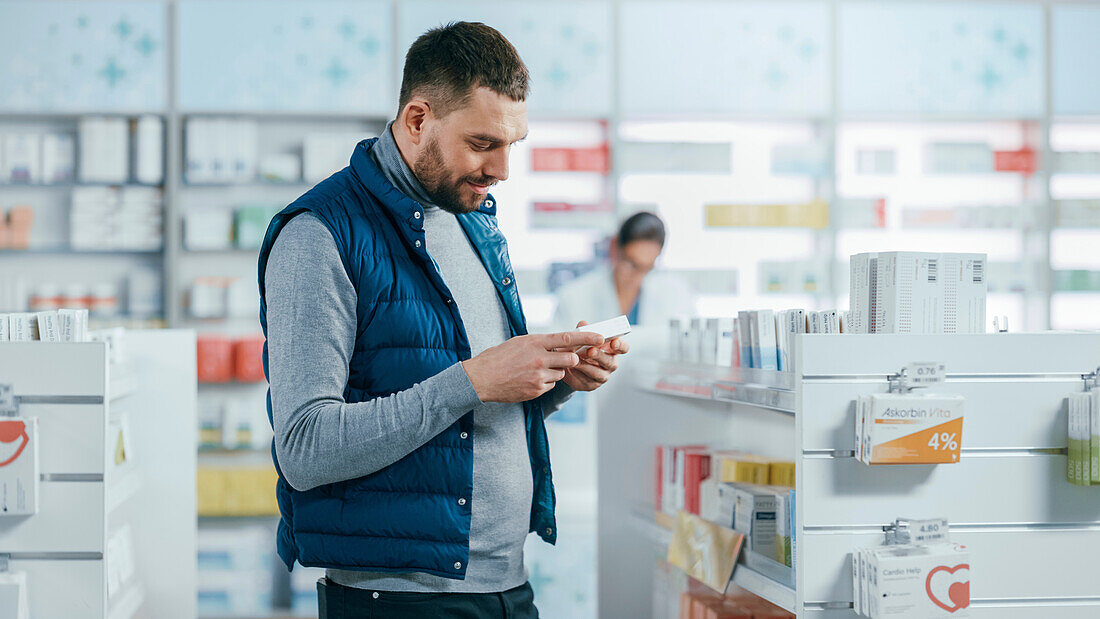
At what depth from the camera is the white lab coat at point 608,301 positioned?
514cm

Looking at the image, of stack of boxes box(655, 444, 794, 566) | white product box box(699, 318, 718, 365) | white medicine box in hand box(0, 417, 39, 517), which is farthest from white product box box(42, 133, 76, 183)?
white product box box(699, 318, 718, 365)

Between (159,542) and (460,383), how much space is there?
74.1 inches

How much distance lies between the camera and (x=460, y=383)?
4.44 ft

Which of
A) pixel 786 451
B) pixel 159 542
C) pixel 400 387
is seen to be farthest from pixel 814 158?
pixel 400 387

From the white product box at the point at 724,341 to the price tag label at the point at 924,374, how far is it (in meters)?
0.62

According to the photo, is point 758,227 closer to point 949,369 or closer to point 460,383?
point 949,369

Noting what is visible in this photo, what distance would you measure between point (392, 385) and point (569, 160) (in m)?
4.07

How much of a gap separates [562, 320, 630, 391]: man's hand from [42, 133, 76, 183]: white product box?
4.42 meters

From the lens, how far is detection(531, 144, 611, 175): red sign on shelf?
17.6 feet

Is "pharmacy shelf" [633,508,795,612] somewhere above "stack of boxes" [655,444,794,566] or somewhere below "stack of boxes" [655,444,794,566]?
below

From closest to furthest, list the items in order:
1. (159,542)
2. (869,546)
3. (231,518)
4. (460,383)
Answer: (460,383), (869,546), (159,542), (231,518)

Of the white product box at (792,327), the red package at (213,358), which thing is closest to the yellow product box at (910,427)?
the white product box at (792,327)

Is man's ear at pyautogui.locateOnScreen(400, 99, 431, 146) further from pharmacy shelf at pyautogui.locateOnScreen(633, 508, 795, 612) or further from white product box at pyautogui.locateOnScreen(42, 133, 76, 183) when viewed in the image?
white product box at pyautogui.locateOnScreen(42, 133, 76, 183)

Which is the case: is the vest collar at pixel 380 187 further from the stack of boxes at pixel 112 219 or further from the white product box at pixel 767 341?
the stack of boxes at pixel 112 219
